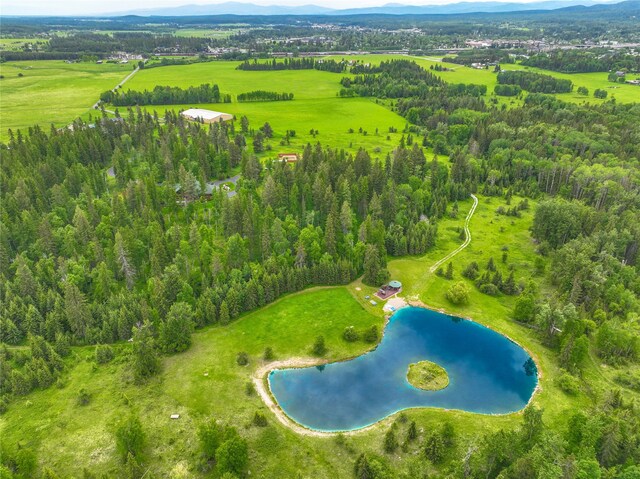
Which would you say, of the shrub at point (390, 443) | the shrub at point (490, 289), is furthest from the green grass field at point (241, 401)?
the shrub at point (490, 289)

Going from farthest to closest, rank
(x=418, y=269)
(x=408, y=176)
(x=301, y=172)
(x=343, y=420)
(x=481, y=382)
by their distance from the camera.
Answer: (x=408, y=176) < (x=301, y=172) < (x=418, y=269) < (x=481, y=382) < (x=343, y=420)

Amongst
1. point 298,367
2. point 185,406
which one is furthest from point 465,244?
point 185,406

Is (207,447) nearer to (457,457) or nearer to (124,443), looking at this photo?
(124,443)

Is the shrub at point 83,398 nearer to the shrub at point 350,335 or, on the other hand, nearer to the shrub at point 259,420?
the shrub at point 259,420

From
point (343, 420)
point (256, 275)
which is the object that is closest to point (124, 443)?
point (343, 420)

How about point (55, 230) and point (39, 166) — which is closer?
point (55, 230)

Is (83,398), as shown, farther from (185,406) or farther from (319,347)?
(319,347)

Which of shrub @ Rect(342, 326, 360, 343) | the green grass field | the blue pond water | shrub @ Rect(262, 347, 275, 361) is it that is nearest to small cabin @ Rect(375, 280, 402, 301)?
the green grass field
